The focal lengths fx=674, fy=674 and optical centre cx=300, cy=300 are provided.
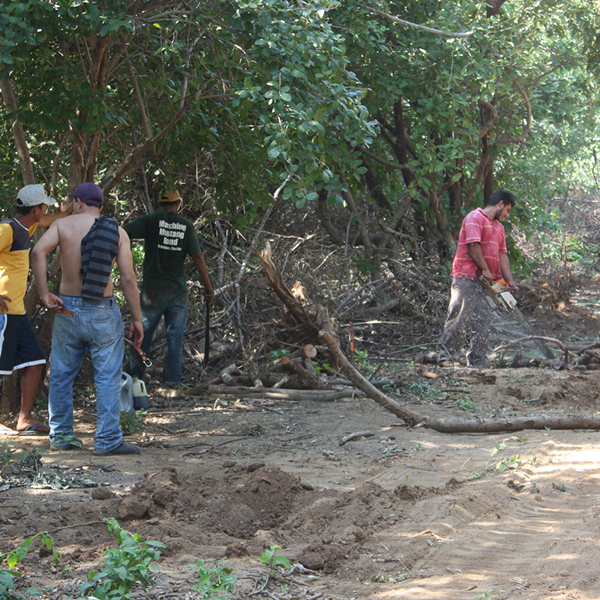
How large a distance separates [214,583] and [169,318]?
4.44 metres

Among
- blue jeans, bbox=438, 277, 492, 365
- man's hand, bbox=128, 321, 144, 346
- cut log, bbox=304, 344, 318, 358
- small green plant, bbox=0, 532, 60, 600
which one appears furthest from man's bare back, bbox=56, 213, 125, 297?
blue jeans, bbox=438, 277, 492, 365

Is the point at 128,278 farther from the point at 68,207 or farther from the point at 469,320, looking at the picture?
the point at 469,320

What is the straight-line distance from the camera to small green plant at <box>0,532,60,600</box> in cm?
226

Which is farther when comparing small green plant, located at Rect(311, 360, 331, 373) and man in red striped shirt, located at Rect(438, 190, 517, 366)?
man in red striped shirt, located at Rect(438, 190, 517, 366)

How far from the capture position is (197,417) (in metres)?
5.91

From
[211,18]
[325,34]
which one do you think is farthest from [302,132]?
[211,18]

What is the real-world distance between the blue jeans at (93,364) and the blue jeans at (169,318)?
182 centimetres

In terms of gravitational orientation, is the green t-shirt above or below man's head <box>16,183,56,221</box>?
below

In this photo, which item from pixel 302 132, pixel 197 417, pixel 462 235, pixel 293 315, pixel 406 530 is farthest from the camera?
pixel 462 235

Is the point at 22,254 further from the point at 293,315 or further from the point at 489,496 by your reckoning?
the point at 489,496

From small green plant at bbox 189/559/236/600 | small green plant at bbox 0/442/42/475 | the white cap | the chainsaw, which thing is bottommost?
small green plant at bbox 0/442/42/475

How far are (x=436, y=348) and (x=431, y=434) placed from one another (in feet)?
12.8

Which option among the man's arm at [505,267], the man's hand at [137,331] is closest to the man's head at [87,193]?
the man's hand at [137,331]

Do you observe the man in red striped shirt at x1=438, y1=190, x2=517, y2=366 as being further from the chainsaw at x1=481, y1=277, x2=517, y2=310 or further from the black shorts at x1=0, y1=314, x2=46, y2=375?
the black shorts at x1=0, y1=314, x2=46, y2=375
